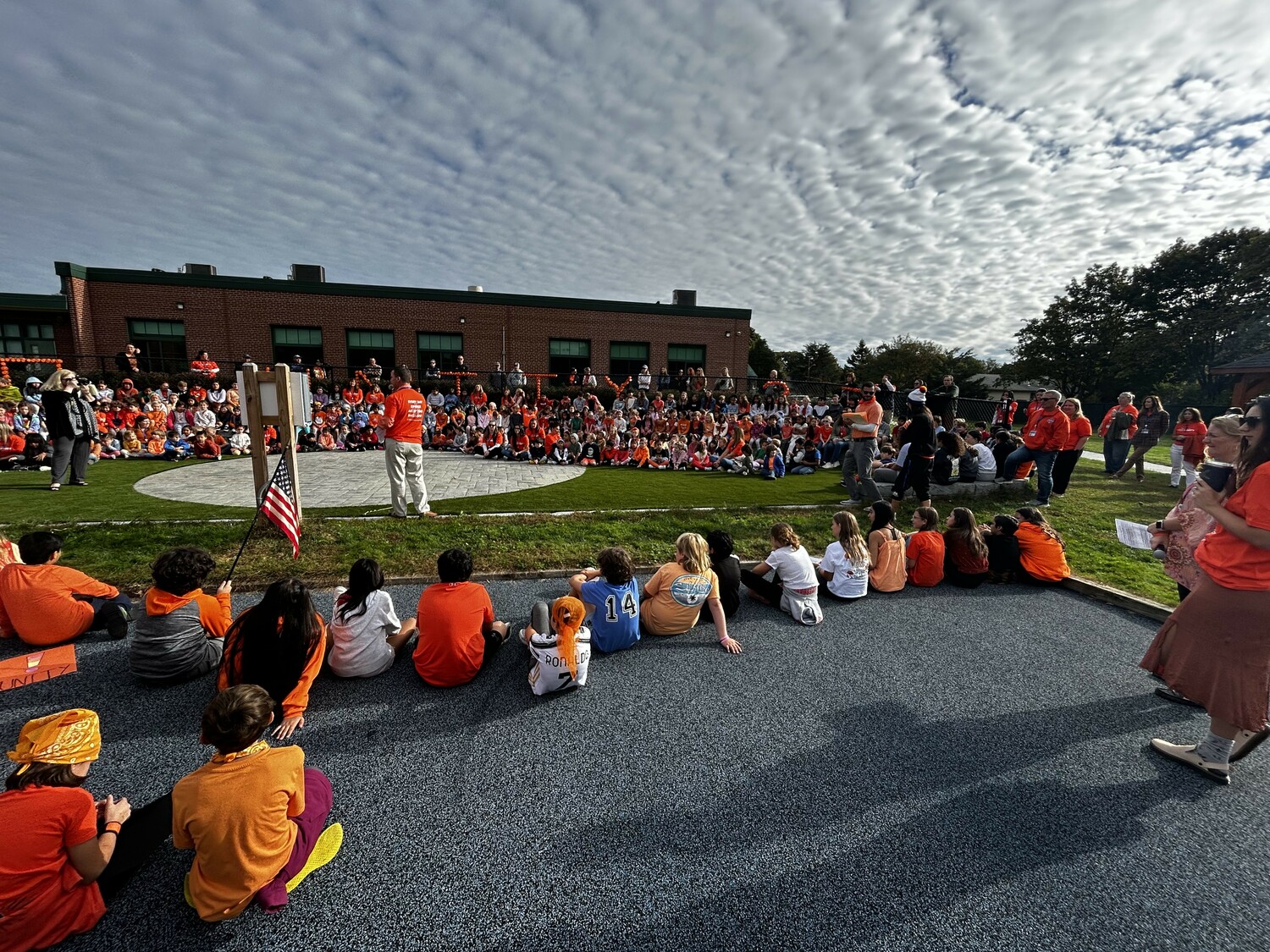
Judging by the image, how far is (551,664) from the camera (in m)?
3.68

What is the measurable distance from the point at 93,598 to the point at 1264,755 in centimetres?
858

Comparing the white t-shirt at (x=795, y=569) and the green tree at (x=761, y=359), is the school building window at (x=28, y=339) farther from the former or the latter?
the green tree at (x=761, y=359)

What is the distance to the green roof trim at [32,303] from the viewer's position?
20719 mm

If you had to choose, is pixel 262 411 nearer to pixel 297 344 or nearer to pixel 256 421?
pixel 256 421

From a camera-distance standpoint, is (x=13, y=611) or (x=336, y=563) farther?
(x=336, y=563)

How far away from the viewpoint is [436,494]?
979cm

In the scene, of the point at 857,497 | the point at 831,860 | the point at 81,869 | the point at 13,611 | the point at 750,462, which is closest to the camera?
the point at 81,869

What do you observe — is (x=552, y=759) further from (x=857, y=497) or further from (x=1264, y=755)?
(x=857, y=497)

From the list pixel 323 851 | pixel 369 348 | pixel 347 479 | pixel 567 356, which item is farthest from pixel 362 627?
pixel 369 348

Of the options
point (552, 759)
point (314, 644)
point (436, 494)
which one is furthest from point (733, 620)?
point (436, 494)

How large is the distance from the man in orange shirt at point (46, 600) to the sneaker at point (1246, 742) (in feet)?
25.7

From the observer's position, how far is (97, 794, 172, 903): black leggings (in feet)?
7.14

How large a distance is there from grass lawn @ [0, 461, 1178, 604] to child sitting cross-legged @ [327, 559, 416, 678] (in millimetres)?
1877

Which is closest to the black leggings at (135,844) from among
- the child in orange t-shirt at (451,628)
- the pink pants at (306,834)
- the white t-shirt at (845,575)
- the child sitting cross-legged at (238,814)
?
the child sitting cross-legged at (238,814)
